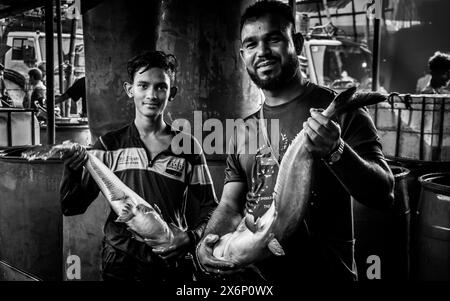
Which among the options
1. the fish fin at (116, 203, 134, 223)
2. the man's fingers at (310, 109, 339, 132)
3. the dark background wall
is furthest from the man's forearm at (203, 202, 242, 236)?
the dark background wall

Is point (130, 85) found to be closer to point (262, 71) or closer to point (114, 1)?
point (262, 71)

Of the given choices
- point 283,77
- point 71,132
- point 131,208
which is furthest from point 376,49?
point 71,132

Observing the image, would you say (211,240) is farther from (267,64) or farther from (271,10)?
(271,10)

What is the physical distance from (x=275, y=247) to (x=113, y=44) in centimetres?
188

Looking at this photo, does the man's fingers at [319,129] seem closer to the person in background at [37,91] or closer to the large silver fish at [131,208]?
the large silver fish at [131,208]

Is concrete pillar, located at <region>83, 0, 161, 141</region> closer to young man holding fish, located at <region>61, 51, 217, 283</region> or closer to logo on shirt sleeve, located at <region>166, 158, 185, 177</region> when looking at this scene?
young man holding fish, located at <region>61, 51, 217, 283</region>

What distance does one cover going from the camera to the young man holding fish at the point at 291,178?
1.94 meters

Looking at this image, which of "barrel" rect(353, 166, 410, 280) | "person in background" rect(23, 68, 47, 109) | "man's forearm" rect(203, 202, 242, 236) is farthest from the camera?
"person in background" rect(23, 68, 47, 109)

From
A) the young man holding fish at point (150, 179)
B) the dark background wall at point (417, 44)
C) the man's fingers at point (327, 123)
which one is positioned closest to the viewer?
the man's fingers at point (327, 123)

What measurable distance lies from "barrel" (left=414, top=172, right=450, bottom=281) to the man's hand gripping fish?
48.6 inches

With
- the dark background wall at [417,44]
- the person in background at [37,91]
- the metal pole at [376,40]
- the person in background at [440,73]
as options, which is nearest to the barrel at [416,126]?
the metal pole at [376,40]

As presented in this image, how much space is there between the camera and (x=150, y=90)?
7.59 feet

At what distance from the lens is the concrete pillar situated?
3.09m
